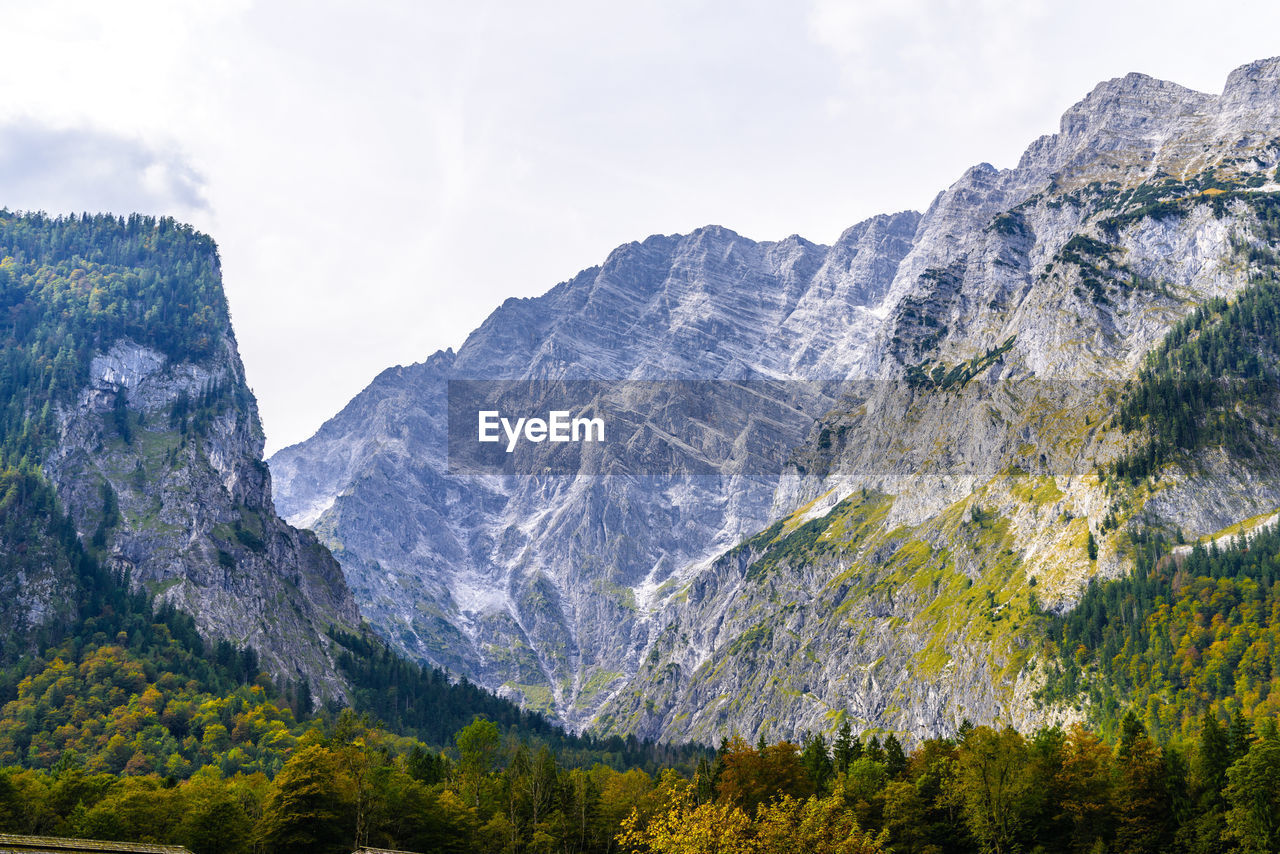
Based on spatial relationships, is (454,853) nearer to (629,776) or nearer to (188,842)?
(188,842)

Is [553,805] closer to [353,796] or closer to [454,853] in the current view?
[454,853]

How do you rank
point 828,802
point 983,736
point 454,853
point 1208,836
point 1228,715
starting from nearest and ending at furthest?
point 828,802, point 1208,836, point 983,736, point 454,853, point 1228,715

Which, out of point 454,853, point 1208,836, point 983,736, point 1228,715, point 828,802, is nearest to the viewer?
point 828,802

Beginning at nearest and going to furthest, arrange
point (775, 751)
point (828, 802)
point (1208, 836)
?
point (828, 802)
point (1208, 836)
point (775, 751)

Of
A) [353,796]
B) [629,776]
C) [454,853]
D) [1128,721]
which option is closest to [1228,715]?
[1128,721]

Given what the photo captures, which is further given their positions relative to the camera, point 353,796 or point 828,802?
point 353,796

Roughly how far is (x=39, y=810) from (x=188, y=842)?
21.2 meters

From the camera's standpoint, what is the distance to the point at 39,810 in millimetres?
117688

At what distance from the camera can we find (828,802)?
73.6 m

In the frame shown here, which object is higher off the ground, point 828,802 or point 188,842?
point 828,802

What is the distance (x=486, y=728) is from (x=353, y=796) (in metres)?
Answer: 57.1

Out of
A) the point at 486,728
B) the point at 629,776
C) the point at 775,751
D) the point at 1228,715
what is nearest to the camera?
the point at 775,751

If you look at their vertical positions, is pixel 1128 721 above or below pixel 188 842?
above

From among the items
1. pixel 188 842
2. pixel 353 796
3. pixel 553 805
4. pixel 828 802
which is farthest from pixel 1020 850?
pixel 188 842
